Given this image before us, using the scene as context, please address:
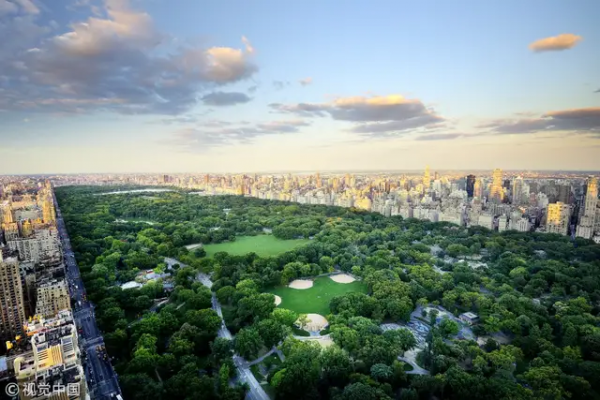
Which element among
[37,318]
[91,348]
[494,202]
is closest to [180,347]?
[91,348]

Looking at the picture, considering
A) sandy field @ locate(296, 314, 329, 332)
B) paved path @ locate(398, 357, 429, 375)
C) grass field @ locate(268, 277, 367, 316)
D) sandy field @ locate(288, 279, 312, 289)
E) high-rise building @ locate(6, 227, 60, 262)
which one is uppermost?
high-rise building @ locate(6, 227, 60, 262)

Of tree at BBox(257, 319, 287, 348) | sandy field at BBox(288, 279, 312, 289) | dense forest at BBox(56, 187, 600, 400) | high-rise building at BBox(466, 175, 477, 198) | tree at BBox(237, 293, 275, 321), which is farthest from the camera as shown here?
high-rise building at BBox(466, 175, 477, 198)

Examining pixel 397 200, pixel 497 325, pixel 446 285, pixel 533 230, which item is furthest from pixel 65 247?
pixel 533 230

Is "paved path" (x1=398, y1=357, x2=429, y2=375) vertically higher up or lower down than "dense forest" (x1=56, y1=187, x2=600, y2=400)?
lower down

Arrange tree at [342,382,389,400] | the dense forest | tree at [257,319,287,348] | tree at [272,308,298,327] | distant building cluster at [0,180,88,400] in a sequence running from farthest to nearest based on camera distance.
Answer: tree at [272,308,298,327], tree at [257,319,287,348], the dense forest, tree at [342,382,389,400], distant building cluster at [0,180,88,400]

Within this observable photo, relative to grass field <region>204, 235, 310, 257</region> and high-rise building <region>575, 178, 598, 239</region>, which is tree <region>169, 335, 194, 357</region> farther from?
high-rise building <region>575, 178, 598, 239</region>

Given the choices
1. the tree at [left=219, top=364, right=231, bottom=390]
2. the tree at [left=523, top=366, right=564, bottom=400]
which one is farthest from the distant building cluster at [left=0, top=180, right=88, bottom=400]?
the tree at [left=523, top=366, right=564, bottom=400]

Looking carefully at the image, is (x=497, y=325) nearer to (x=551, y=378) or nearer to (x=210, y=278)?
(x=551, y=378)

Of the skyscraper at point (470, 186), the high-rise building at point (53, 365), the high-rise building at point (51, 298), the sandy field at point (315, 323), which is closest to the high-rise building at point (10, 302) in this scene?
the high-rise building at point (51, 298)
